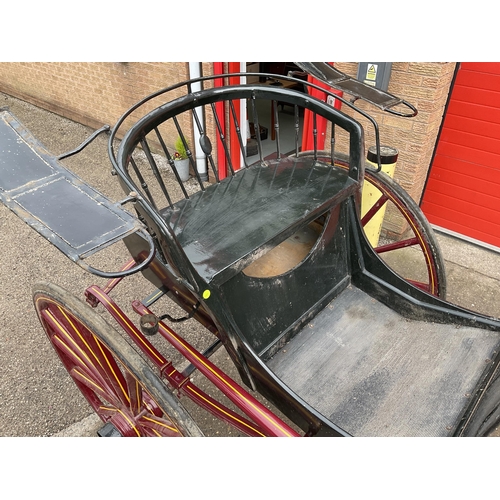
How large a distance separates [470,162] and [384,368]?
7.26ft

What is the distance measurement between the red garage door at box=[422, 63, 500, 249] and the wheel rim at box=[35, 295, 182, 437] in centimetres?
303

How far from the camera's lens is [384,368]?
2.03m

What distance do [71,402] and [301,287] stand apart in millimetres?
1600

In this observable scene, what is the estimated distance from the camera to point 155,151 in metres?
5.47

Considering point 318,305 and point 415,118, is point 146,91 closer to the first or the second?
point 415,118

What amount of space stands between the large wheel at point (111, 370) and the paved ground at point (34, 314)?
1.22 feet

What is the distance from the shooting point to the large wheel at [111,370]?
1.47 m

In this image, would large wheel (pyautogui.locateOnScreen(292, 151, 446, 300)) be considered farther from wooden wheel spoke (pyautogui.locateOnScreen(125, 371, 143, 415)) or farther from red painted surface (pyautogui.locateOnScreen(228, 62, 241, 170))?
red painted surface (pyautogui.locateOnScreen(228, 62, 241, 170))

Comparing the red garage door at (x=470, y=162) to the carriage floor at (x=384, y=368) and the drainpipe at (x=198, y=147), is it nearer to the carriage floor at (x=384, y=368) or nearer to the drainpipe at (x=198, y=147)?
the carriage floor at (x=384, y=368)

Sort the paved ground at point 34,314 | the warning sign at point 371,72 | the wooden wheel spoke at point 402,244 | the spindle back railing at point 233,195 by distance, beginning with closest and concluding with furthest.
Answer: the spindle back railing at point 233,195 < the paved ground at point 34,314 < the wooden wheel spoke at point 402,244 < the warning sign at point 371,72

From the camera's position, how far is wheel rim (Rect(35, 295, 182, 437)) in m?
1.82

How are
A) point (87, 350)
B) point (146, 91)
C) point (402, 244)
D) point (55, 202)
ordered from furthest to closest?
1. point (146, 91)
2. point (402, 244)
3. point (87, 350)
4. point (55, 202)

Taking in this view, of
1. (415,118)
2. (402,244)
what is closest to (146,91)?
(415,118)

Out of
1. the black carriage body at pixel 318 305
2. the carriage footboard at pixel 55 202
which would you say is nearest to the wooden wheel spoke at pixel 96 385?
the black carriage body at pixel 318 305
